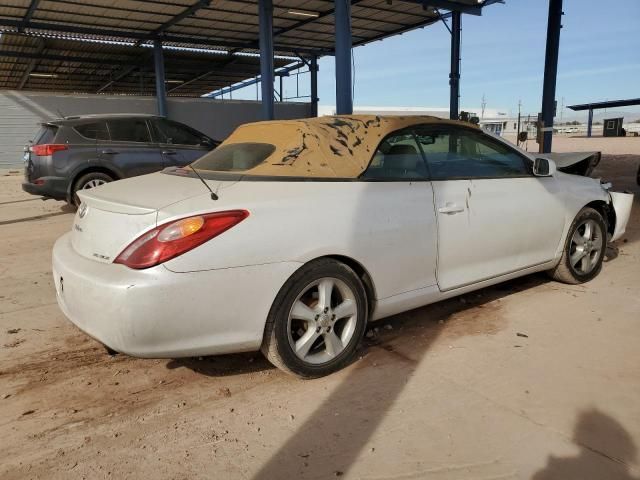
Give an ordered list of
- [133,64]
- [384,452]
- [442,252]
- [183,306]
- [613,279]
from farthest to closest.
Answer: [133,64], [613,279], [442,252], [183,306], [384,452]

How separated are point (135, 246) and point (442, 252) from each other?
1.97 metres

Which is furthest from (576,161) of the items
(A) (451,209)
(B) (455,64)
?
(B) (455,64)

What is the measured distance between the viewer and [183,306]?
256 cm


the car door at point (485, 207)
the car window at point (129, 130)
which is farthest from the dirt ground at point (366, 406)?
the car window at point (129, 130)

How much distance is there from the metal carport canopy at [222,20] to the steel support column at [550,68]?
2517 mm

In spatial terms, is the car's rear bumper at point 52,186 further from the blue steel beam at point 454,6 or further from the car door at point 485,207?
the blue steel beam at point 454,6

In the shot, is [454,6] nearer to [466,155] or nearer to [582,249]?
[582,249]

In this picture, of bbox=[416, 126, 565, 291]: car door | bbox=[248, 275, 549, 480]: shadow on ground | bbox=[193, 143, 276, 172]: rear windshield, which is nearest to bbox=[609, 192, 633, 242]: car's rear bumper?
bbox=[416, 126, 565, 291]: car door

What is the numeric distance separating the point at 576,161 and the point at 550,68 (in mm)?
10079

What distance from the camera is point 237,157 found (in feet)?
11.7

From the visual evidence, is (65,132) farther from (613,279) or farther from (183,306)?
(613,279)

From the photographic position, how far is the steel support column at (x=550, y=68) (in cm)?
1362

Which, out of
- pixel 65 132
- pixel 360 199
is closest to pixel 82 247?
pixel 360 199

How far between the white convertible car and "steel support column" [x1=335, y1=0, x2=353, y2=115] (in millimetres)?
7484
